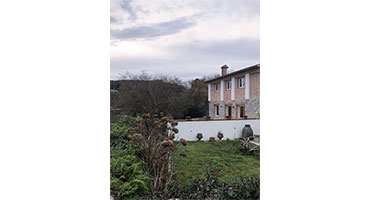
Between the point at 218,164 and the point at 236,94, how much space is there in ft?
13.2

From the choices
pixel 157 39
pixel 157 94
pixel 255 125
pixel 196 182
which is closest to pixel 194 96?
pixel 157 94

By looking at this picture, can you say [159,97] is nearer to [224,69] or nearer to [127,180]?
[224,69]

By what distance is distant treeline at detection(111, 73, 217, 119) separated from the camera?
6277 millimetres

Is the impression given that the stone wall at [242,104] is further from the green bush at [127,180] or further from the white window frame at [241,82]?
the green bush at [127,180]

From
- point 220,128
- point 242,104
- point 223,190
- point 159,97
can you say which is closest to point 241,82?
point 242,104

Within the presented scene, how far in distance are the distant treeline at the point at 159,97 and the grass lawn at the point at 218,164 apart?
74.8 inches

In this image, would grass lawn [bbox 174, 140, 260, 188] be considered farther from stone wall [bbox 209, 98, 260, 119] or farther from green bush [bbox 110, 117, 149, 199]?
stone wall [bbox 209, 98, 260, 119]

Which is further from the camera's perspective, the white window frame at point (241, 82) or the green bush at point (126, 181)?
the white window frame at point (241, 82)

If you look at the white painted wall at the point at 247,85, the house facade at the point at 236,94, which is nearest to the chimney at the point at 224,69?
the house facade at the point at 236,94

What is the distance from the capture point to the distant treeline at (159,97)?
6.28 m

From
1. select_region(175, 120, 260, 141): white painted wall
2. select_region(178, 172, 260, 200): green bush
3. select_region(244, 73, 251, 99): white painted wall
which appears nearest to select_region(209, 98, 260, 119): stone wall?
select_region(244, 73, 251, 99): white painted wall
